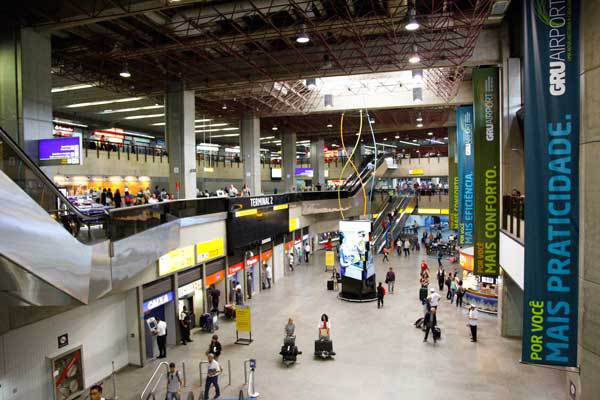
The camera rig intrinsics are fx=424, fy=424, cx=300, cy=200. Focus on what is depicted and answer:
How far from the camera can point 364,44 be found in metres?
16.2

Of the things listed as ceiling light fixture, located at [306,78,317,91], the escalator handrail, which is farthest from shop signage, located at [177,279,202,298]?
ceiling light fixture, located at [306,78,317,91]

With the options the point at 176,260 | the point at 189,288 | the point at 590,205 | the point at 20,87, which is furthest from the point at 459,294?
the point at 20,87

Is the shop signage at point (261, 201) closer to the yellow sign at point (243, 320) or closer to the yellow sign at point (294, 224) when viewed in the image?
the yellow sign at point (294, 224)

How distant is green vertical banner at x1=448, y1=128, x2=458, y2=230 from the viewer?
27436mm

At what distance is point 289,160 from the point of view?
125 feet

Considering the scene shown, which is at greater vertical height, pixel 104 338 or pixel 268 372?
pixel 104 338

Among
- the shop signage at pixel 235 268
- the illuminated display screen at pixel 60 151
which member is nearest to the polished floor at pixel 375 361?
the shop signage at pixel 235 268

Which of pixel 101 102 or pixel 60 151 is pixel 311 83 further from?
pixel 60 151

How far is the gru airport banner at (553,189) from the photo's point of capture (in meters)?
6.86

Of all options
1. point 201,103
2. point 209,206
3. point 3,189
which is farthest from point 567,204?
point 201,103

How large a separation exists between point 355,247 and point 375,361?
23.2 ft

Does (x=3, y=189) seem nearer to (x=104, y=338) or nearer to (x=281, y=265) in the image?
(x=104, y=338)

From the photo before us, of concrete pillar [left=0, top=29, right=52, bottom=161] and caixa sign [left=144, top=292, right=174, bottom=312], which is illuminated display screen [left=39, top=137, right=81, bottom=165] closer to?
concrete pillar [left=0, top=29, right=52, bottom=161]

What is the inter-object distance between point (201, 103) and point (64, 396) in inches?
789
